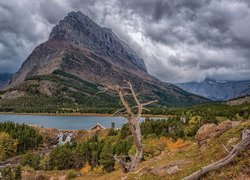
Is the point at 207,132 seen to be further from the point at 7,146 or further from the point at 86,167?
the point at 7,146

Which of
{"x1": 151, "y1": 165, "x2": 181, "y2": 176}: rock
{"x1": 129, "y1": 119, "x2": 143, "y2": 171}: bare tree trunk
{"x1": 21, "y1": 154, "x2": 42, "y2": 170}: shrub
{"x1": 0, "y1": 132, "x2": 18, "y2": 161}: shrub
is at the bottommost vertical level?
{"x1": 21, "y1": 154, "x2": 42, "y2": 170}: shrub

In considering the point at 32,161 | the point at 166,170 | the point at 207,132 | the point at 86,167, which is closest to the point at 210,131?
the point at 207,132

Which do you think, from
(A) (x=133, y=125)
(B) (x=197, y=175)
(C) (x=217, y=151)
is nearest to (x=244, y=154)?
(B) (x=197, y=175)

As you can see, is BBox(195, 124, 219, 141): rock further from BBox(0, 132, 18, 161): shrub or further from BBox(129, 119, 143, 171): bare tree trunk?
BBox(0, 132, 18, 161): shrub

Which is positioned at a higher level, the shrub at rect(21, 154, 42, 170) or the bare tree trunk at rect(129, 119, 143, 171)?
the bare tree trunk at rect(129, 119, 143, 171)

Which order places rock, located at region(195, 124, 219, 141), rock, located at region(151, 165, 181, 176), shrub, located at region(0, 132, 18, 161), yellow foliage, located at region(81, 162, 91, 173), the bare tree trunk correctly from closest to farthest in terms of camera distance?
1. rock, located at region(151, 165, 181, 176)
2. the bare tree trunk
3. rock, located at region(195, 124, 219, 141)
4. yellow foliage, located at region(81, 162, 91, 173)
5. shrub, located at region(0, 132, 18, 161)

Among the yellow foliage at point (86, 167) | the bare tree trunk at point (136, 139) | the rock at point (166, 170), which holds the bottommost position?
the yellow foliage at point (86, 167)

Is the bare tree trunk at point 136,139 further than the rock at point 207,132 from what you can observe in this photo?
No

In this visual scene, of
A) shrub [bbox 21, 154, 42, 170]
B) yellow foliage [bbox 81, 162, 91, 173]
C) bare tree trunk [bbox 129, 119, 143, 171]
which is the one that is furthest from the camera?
shrub [bbox 21, 154, 42, 170]

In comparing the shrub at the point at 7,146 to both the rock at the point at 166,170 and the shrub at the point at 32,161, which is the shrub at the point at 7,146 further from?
the rock at the point at 166,170

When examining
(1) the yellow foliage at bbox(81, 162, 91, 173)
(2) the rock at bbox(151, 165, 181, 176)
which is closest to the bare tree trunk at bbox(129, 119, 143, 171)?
(2) the rock at bbox(151, 165, 181, 176)

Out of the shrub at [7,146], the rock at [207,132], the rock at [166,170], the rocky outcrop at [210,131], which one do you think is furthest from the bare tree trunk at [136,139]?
the shrub at [7,146]

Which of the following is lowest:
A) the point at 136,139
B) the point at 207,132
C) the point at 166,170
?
the point at 166,170

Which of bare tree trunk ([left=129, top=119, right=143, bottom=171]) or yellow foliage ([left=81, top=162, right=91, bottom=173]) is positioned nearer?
bare tree trunk ([left=129, top=119, right=143, bottom=171])
